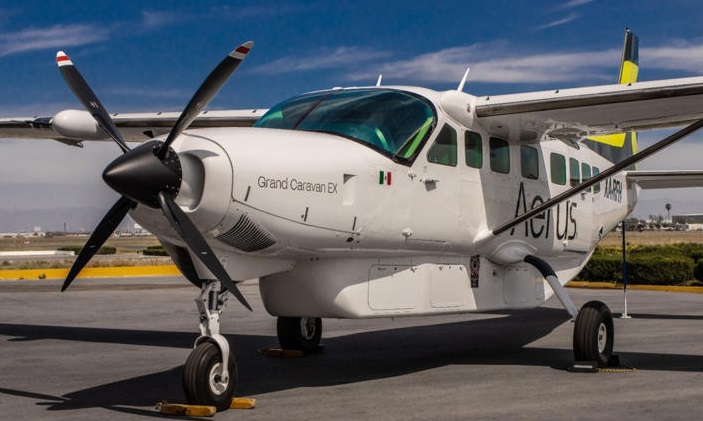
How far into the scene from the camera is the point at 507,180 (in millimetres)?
11195

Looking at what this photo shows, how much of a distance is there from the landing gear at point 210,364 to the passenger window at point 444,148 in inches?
121

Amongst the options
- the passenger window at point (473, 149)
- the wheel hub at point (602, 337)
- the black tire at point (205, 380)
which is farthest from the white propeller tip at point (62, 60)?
the wheel hub at point (602, 337)

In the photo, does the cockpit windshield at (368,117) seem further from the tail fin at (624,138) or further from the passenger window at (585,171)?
the tail fin at (624,138)

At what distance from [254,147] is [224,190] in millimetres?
559

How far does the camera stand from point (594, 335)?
Result: 1052 centimetres

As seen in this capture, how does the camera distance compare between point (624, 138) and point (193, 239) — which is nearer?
point (193, 239)

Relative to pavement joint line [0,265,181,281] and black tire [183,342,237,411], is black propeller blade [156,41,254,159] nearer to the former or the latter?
black tire [183,342,237,411]

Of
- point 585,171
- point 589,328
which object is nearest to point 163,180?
point 589,328

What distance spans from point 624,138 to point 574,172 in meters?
3.35

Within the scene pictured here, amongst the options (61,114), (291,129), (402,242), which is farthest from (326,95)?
(61,114)

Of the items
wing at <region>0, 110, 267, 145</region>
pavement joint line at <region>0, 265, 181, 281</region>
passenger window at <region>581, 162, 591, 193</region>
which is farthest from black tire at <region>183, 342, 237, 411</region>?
pavement joint line at <region>0, 265, 181, 281</region>

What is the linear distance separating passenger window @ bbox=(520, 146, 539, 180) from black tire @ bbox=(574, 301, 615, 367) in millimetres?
1936

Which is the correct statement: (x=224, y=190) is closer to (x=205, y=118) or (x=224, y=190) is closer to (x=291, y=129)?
(x=291, y=129)

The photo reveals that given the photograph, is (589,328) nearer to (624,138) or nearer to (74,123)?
(624,138)
